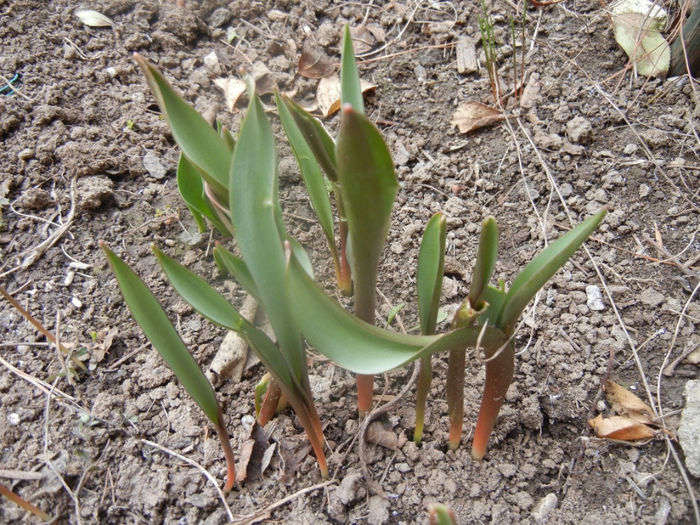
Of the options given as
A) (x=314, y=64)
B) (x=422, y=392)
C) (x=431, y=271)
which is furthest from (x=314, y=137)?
(x=314, y=64)

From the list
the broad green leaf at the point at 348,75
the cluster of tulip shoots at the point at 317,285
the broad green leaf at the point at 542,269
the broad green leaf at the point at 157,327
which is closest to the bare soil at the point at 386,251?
the cluster of tulip shoots at the point at 317,285

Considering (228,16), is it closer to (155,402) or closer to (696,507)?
(155,402)

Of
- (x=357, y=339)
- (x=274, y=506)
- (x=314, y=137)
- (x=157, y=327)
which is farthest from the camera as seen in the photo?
(x=274, y=506)

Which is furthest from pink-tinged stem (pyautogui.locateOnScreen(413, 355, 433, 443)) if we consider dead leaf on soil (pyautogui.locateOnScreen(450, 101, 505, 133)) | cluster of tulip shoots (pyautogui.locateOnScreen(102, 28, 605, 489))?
dead leaf on soil (pyautogui.locateOnScreen(450, 101, 505, 133))

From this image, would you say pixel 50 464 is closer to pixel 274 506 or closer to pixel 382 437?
pixel 274 506

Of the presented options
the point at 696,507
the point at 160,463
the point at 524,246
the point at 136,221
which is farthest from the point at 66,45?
the point at 696,507

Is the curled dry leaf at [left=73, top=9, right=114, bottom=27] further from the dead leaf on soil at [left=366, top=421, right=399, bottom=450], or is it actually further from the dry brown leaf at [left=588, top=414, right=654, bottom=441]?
the dry brown leaf at [left=588, top=414, right=654, bottom=441]

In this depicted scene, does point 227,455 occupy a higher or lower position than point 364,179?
lower

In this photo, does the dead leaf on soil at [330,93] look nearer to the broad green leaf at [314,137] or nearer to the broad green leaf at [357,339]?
the broad green leaf at [314,137]
